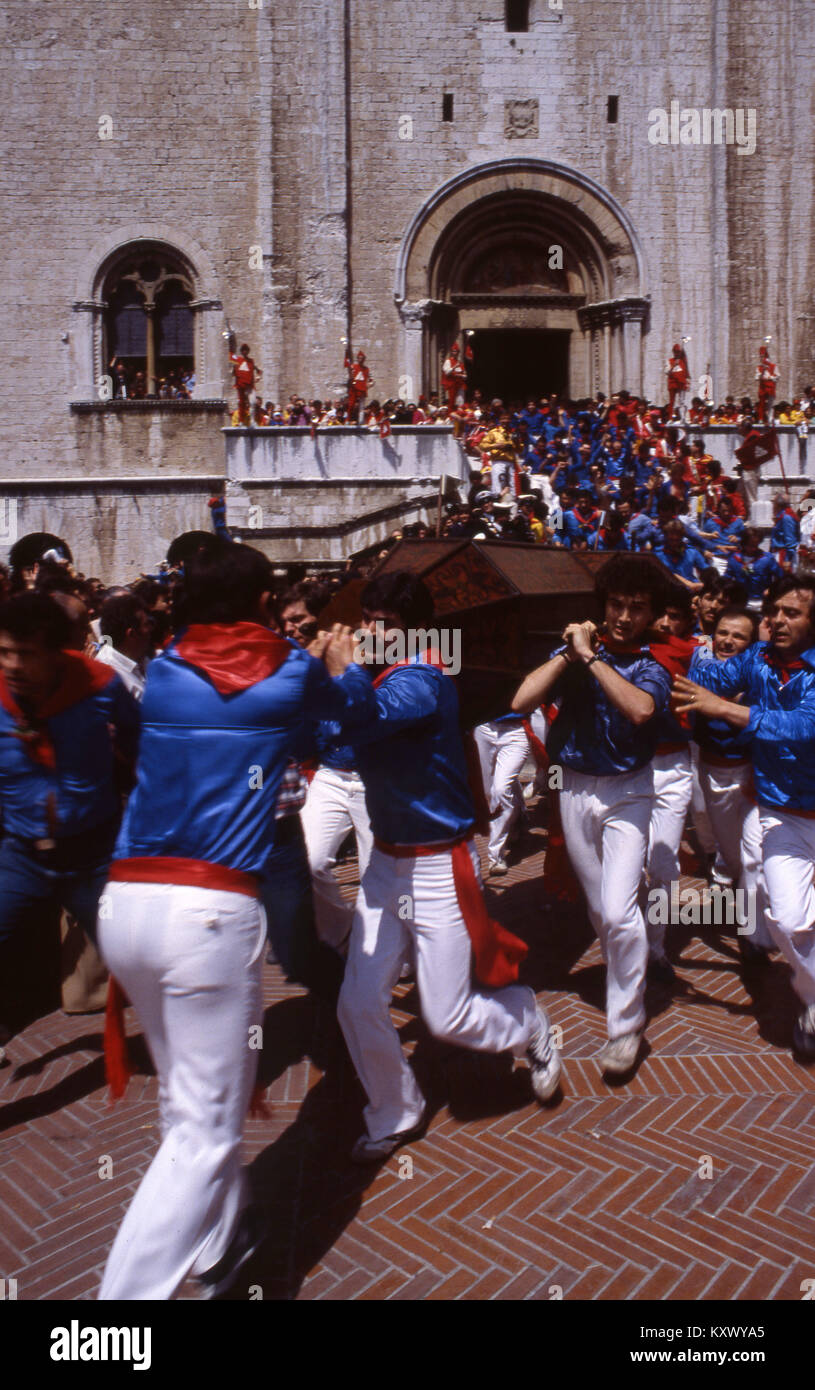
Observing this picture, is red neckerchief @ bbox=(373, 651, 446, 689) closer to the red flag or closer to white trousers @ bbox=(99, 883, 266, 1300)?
white trousers @ bbox=(99, 883, 266, 1300)

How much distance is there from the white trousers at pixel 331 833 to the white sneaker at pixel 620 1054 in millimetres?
1392

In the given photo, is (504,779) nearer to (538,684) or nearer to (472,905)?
(538,684)

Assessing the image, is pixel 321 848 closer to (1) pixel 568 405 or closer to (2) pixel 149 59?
(1) pixel 568 405

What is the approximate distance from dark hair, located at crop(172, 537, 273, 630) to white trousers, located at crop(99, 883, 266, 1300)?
790mm

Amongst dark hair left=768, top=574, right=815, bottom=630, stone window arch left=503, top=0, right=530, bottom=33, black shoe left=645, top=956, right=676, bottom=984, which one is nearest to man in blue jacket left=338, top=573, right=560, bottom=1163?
dark hair left=768, top=574, right=815, bottom=630

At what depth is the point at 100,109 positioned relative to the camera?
741 inches

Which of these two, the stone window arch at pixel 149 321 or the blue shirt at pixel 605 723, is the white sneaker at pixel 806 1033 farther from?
the stone window arch at pixel 149 321

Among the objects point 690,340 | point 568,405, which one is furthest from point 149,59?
point 690,340

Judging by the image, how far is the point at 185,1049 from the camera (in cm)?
265

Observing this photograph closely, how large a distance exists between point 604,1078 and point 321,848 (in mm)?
1793

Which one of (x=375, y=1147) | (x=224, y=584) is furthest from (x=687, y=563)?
(x=224, y=584)

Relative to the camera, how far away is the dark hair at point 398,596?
11.7 feet

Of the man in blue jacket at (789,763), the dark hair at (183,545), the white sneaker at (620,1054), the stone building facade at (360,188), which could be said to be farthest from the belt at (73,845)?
the stone building facade at (360,188)

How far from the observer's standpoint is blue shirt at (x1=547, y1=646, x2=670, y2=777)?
4215 mm
